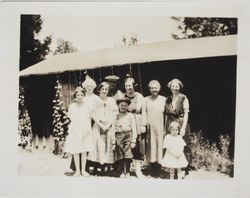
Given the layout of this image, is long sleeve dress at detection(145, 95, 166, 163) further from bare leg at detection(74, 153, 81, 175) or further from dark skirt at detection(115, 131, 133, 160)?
bare leg at detection(74, 153, 81, 175)

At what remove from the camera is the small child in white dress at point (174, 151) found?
1.11 m

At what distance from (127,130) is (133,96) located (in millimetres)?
97

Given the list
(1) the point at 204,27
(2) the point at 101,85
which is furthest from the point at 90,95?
(1) the point at 204,27

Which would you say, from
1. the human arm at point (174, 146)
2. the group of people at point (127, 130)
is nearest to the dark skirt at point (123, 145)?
the group of people at point (127, 130)

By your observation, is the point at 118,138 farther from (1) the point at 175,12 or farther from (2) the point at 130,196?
(1) the point at 175,12

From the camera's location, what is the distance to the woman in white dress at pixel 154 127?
1114 mm

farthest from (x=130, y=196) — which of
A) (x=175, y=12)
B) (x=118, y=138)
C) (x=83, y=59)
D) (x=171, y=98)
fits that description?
(x=175, y=12)

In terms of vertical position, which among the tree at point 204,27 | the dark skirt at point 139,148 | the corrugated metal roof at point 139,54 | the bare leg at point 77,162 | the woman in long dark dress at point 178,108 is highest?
the tree at point 204,27

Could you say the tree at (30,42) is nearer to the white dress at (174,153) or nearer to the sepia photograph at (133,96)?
the sepia photograph at (133,96)

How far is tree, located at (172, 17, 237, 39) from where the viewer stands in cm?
Result: 112

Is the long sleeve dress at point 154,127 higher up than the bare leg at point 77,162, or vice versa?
the long sleeve dress at point 154,127

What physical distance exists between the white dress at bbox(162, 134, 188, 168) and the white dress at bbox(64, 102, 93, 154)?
213 millimetres

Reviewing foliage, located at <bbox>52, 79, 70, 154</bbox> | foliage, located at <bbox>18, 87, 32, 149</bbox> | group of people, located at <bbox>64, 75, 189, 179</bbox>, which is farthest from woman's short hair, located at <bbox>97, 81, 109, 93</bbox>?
foliage, located at <bbox>18, 87, 32, 149</bbox>

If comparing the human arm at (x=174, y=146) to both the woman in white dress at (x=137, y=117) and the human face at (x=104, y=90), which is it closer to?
the woman in white dress at (x=137, y=117)
